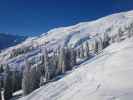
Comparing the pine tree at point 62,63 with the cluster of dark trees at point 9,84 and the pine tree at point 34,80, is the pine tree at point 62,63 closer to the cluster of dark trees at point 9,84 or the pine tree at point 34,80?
the cluster of dark trees at point 9,84

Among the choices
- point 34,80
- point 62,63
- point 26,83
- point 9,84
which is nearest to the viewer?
point 26,83

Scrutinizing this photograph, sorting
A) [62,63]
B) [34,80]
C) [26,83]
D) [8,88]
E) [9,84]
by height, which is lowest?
[8,88]

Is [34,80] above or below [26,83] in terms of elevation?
above

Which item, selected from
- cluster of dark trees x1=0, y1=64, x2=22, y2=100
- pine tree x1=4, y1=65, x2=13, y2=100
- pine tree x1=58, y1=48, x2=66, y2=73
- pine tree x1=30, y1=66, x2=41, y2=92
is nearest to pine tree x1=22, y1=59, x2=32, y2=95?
pine tree x1=30, y1=66, x2=41, y2=92

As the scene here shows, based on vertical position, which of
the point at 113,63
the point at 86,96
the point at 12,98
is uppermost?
the point at 113,63

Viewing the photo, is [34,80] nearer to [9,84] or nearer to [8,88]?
[8,88]

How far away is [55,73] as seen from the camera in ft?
384

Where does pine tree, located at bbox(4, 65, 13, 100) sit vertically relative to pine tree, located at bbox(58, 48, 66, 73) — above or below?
below

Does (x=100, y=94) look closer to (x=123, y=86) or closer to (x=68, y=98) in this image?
(x=123, y=86)

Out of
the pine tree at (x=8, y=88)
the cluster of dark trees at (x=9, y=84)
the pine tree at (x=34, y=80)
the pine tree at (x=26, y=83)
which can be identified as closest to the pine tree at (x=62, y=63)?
the cluster of dark trees at (x=9, y=84)

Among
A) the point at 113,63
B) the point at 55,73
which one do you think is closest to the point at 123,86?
the point at 113,63

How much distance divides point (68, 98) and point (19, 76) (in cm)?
7103

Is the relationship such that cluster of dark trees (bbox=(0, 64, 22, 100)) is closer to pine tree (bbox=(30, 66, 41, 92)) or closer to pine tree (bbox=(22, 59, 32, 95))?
pine tree (bbox=(22, 59, 32, 95))

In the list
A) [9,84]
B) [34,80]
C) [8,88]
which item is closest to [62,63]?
[9,84]
